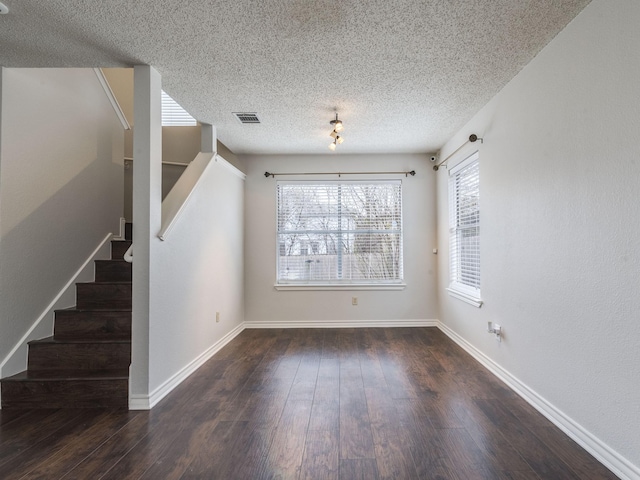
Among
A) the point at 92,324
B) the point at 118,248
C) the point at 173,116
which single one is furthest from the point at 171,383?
the point at 173,116

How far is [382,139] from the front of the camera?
3.97m

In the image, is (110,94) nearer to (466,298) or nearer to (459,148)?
(459,148)

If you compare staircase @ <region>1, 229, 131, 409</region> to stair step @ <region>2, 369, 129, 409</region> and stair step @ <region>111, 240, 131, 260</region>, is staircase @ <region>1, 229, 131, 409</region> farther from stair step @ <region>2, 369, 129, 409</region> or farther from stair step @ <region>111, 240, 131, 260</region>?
stair step @ <region>111, 240, 131, 260</region>

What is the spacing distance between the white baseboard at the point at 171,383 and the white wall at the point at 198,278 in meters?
0.01

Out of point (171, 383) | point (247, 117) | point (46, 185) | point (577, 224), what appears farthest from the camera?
point (247, 117)

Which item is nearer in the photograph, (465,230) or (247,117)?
(247,117)

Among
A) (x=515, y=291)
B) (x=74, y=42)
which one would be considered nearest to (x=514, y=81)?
(x=515, y=291)

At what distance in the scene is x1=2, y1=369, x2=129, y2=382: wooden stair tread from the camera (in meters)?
2.28

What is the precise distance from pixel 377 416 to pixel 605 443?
1.19 meters

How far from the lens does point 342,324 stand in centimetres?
453

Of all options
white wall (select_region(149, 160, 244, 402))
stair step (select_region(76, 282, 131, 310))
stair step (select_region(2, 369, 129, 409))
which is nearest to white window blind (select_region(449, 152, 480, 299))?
white wall (select_region(149, 160, 244, 402))

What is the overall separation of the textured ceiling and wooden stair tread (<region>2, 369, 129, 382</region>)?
225 cm

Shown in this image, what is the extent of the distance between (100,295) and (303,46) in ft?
8.52

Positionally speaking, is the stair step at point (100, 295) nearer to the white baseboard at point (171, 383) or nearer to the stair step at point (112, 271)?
the stair step at point (112, 271)
